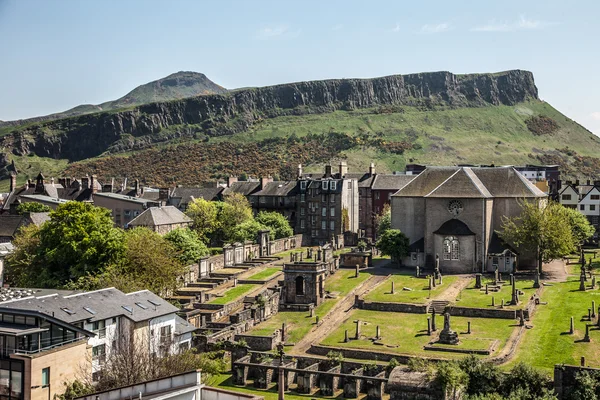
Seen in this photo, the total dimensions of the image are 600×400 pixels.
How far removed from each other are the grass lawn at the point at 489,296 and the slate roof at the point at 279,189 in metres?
47.3

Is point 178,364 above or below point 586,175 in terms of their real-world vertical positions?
below

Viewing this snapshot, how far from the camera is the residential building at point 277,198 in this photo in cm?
10619

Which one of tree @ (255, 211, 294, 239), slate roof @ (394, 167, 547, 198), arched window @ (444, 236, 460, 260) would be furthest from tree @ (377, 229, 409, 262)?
tree @ (255, 211, 294, 239)

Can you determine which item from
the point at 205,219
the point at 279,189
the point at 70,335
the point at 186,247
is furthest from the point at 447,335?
the point at 279,189

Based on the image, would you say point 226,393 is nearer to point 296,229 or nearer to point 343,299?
point 343,299

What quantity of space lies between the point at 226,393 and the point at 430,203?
44048mm

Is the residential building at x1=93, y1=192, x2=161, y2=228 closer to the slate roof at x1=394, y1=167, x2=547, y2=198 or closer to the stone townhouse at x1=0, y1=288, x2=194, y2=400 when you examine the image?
the slate roof at x1=394, y1=167, x2=547, y2=198

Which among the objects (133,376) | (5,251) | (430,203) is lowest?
(133,376)

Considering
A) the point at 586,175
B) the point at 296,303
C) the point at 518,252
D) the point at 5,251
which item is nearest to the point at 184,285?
the point at 296,303

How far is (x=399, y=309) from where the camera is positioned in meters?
56.7

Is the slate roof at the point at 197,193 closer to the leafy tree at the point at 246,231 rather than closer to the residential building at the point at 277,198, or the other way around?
the residential building at the point at 277,198

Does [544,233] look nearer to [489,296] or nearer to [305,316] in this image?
[489,296]

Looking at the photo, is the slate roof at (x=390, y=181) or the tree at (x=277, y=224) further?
the slate roof at (x=390, y=181)

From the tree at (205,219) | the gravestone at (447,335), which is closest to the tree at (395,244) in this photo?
the gravestone at (447,335)
